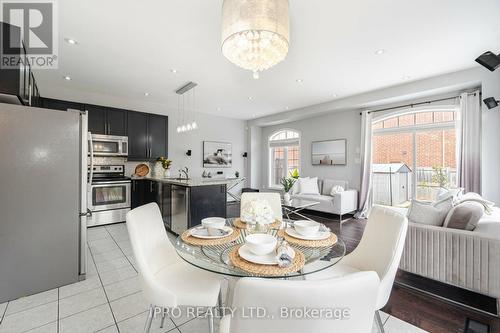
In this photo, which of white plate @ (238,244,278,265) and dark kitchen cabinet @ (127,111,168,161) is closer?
white plate @ (238,244,278,265)

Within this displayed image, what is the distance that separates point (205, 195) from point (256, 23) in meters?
2.62

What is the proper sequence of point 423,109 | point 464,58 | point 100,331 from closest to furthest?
Answer: point 100,331, point 464,58, point 423,109

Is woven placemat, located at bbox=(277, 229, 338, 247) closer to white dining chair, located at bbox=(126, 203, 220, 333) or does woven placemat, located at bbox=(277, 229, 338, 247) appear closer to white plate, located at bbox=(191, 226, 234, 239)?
white plate, located at bbox=(191, 226, 234, 239)

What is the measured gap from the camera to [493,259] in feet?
6.14

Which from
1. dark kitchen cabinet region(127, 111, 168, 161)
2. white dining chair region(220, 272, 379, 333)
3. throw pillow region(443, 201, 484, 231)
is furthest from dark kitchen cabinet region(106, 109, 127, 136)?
throw pillow region(443, 201, 484, 231)

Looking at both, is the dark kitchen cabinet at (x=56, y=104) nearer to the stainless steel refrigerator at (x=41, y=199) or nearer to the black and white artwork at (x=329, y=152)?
the stainless steel refrigerator at (x=41, y=199)

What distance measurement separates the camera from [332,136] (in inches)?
229

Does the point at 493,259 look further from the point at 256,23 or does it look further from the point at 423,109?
the point at 423,109

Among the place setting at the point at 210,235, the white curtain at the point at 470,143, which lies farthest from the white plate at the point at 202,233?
the white curtain at the point at 470,143

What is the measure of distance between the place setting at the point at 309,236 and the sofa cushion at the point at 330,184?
13.4 ft

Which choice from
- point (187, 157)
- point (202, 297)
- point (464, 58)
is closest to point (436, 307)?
point (202, 297)

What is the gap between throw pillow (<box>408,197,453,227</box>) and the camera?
2.25 metres

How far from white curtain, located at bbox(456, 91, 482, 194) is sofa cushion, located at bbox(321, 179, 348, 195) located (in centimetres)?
208

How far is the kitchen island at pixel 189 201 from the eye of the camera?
336cm
